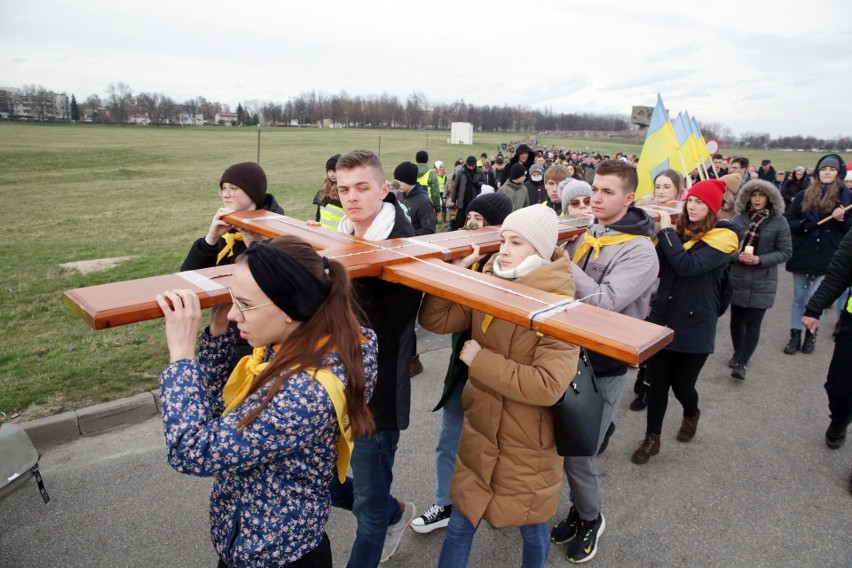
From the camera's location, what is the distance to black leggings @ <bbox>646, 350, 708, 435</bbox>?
3.94 m

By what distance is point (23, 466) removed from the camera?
280 centimetres

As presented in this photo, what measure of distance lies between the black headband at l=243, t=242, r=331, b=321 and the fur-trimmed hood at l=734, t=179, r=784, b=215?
5404 millimetres

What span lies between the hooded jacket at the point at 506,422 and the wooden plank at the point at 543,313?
359 millimetres

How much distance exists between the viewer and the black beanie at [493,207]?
3.62 m

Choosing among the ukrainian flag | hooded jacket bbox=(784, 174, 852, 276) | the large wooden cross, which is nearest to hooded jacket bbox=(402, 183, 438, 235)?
the ukrainian flag

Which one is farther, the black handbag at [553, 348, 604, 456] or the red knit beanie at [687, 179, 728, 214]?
the red knit beanie at [687, 179, 728, 214]

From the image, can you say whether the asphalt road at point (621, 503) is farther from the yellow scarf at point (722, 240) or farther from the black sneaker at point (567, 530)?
the yellow scarf at point (722, 240)

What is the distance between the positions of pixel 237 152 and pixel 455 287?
141 ft

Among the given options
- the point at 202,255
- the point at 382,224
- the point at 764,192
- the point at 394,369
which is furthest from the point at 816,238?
the point at 202,255

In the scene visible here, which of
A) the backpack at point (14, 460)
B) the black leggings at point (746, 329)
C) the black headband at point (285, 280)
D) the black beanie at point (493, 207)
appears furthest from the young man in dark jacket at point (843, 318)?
the backpack at point (14, 460)

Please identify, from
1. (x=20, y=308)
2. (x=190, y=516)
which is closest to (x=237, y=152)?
(x=20, y=308)

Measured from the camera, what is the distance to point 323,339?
166cm

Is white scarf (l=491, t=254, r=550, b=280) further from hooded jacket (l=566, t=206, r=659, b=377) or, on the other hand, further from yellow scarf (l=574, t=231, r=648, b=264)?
yellow scarf (l=574, t=231, r=648, b=264)

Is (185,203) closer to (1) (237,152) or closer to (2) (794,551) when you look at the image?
(2) (794,551)
